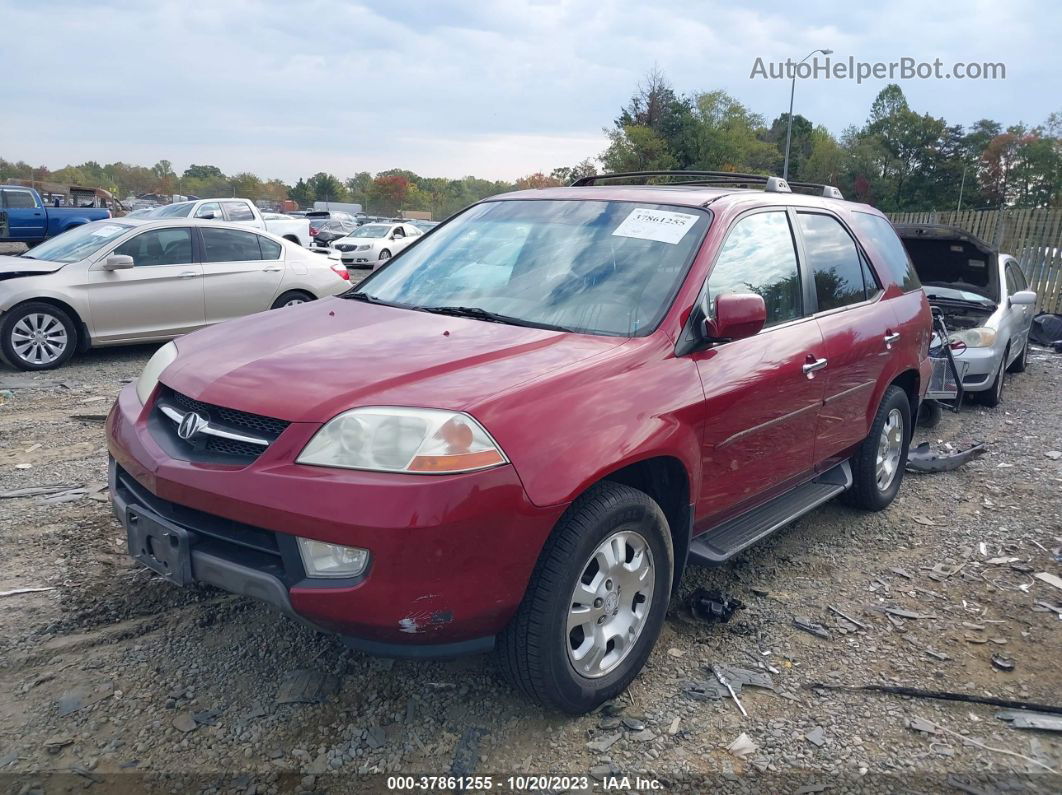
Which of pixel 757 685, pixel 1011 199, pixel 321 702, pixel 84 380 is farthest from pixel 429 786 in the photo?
pixel 1011 199

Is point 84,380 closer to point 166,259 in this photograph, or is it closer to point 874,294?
point 166,259

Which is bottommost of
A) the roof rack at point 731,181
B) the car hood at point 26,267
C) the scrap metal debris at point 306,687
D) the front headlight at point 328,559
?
the scrap metal debris at point 306,687

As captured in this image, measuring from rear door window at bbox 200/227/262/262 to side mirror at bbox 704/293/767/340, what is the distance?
24.5ft

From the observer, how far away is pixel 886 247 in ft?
16.1

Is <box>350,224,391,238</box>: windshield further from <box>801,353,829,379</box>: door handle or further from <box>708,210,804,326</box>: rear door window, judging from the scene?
<box>801,353,829,379</box>: door handle

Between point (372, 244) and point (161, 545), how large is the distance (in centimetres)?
2332

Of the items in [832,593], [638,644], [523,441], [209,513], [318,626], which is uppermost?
[523,441]

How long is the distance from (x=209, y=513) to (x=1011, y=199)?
3302 inches

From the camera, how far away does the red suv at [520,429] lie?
230cm

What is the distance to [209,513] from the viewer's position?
96.8 inches

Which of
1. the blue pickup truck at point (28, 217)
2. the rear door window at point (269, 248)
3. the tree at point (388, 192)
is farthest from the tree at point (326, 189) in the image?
the rear door window at point (269, 248)

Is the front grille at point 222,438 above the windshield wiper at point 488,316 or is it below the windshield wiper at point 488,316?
below

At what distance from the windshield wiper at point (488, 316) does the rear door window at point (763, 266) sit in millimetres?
693

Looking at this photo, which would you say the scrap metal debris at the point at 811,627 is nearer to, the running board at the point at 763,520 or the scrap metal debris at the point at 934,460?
the running board at the point at 763,520
